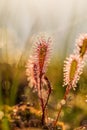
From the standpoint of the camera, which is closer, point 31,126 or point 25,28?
point 31,126

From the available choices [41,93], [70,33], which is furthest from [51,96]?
[70,33]

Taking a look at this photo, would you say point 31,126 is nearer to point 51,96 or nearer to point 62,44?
point 51,96

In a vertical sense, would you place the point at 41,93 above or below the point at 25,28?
below
